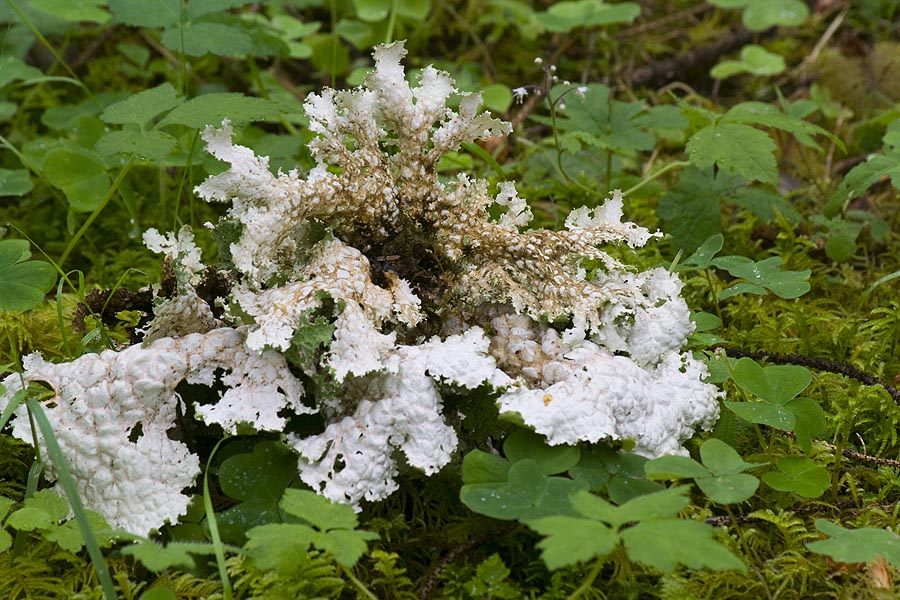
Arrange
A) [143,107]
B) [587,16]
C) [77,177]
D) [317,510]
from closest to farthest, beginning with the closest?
[317,510] → [143,107] → [77,177] → [587,16]

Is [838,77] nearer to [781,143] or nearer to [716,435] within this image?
[781,143]

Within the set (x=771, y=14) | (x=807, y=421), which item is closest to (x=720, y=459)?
(x=807, y=421)

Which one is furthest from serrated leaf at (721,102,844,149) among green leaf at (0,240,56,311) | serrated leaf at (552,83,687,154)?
green leaf at (0,240,56,311)

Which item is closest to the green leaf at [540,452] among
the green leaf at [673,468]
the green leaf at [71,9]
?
the green leaf at [673,468]

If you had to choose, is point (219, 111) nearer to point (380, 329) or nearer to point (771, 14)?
point (380, 329)

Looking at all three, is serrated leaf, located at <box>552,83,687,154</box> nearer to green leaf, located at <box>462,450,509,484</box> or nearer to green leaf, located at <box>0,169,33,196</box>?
green leaf, located at <box>462,450,509,484</box>
